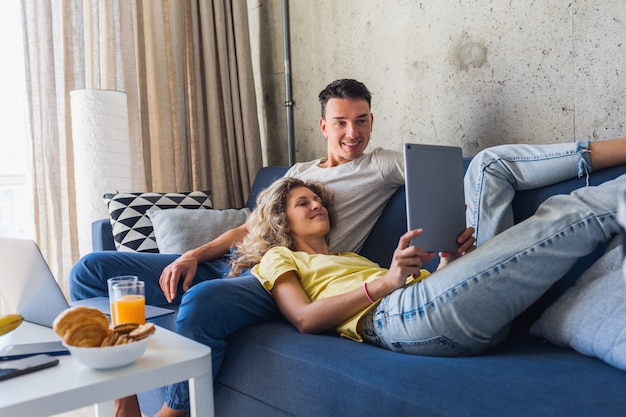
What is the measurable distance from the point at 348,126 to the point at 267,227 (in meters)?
0.58

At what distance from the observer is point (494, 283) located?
1.32 metres

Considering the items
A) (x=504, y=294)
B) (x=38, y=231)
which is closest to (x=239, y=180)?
(x=38, y=231)

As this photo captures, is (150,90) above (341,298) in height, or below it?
above

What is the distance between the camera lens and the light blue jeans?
52.1 inches

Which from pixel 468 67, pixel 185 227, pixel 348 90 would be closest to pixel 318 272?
pixel 348 90

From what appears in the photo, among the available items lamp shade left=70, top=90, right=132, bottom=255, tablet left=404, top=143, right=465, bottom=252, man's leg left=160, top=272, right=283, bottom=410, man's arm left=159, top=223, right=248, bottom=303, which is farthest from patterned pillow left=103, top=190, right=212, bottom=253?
tablet left=404, top=143, right=465, bottom=252

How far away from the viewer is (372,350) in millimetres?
1413

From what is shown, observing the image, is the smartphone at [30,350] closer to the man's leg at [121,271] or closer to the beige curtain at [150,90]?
the man's leg at [121,271]

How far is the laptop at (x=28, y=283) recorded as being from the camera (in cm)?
132

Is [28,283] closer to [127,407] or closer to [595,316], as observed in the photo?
[127,407]

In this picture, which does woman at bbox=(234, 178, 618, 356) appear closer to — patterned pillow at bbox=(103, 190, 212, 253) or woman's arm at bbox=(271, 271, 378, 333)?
woman's arm at bbox=(271, 271, 378, 333)

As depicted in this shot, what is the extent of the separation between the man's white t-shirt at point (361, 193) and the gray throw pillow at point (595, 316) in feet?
2.69

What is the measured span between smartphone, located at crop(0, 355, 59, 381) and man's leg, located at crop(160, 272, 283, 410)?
0.44 meters

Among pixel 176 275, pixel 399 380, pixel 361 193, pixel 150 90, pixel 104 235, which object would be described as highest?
pixel 150 90
